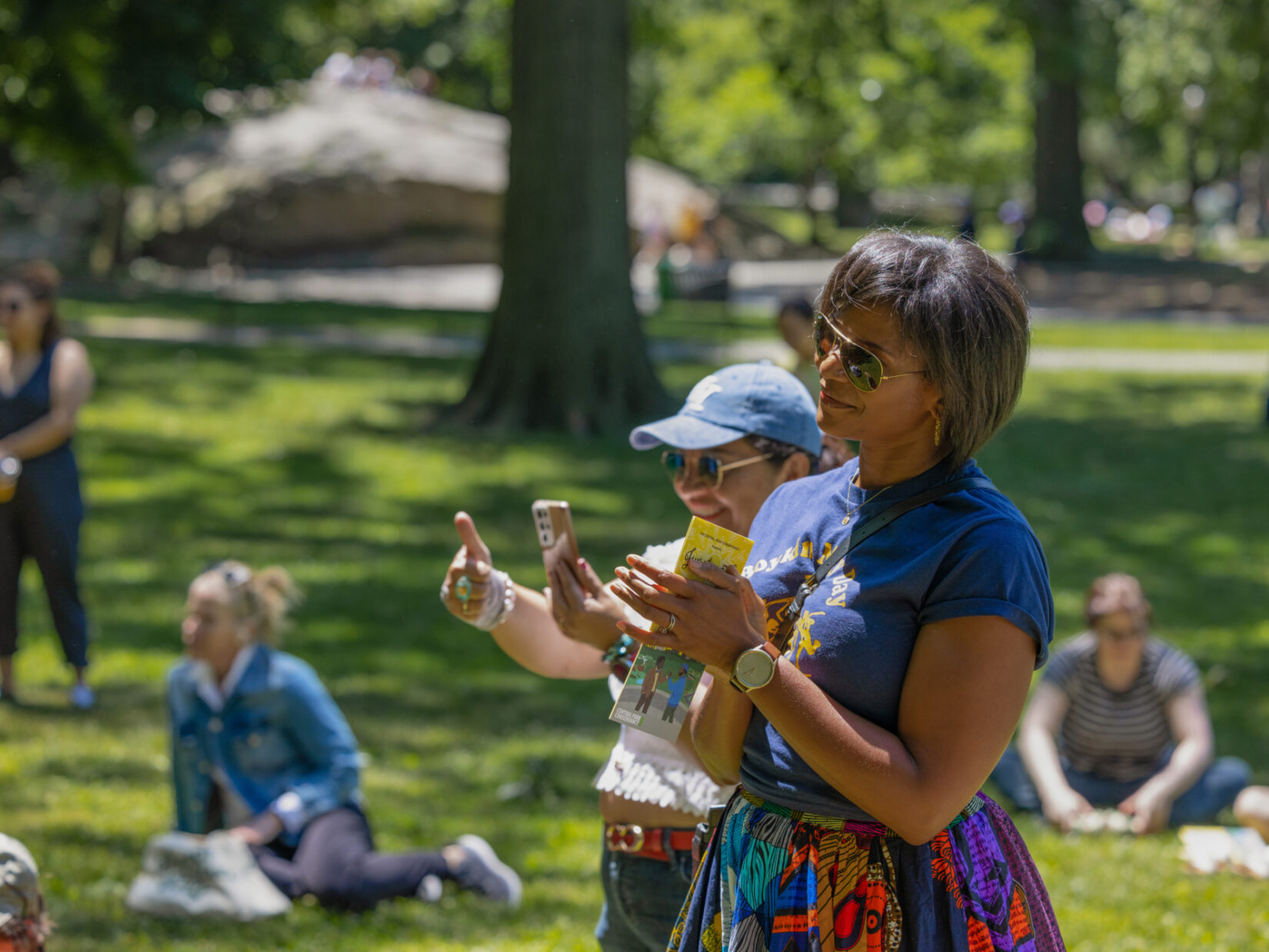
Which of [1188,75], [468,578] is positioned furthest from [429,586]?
[1188,75]

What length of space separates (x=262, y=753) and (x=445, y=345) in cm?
1398

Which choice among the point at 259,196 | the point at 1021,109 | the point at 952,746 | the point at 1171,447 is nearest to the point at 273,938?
the point at 952,746

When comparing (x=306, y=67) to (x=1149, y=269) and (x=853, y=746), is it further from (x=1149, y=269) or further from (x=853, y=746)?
(x=853, y=746)

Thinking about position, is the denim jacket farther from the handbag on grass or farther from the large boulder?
the large boulder

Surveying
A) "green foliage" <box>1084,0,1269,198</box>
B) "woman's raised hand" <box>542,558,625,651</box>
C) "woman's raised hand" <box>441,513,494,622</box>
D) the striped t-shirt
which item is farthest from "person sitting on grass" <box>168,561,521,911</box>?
"green foliage" <box>1084,0,1269,198</box>

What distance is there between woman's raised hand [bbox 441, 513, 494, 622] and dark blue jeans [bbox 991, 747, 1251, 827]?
4113 mm

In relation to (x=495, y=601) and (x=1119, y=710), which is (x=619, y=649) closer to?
(x=495, y=601)

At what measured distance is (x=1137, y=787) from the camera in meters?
6.49

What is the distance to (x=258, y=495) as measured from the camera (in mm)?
12289

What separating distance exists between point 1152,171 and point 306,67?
68.6 meters

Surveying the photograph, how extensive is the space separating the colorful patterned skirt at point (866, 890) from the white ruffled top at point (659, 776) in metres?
0.65

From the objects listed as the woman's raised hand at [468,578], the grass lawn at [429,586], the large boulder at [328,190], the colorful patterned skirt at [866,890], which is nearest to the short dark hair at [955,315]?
the colorful patterned skirt at [866,890]

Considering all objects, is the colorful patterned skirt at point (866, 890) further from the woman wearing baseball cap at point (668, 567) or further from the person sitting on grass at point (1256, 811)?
the person sitting on grass at point (1256, 811)

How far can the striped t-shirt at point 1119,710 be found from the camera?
645 centimetres
